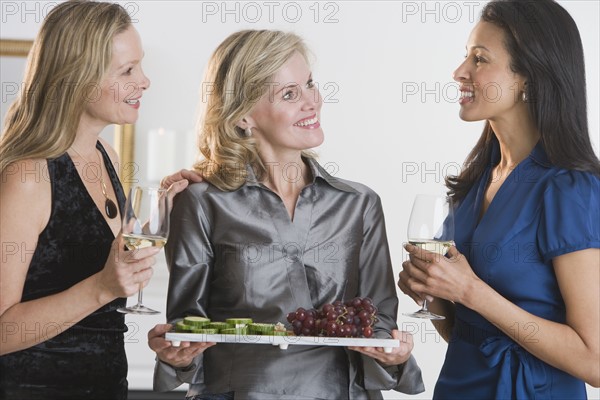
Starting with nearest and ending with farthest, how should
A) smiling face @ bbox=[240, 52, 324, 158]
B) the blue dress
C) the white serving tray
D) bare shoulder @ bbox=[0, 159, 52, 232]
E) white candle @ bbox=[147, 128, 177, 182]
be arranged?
the white serving tray < bare shoulder @ bbox=[0, 159, 52, 232] < the blue dress < smiling face @ bbox=[240, 52, 324, 158] < white candle @ bbox=[147, 128, 177, 182]

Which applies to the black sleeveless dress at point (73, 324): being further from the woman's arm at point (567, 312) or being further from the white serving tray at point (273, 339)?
the woman's arm at point (567, 312)

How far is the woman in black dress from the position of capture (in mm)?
2205

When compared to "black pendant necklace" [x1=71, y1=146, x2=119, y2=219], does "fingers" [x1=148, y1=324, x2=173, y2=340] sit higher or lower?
lower

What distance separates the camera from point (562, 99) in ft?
7.89

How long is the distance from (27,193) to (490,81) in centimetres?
136

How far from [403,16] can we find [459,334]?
2635 millimetres

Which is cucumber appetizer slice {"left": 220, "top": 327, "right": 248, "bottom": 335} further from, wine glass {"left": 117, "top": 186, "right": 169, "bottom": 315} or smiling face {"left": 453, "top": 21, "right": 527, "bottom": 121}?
smiling face {"left": 453, "top": 21, "right": 527, "bottom": 121}

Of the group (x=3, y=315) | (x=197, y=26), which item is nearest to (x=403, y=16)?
(x=197, y=26)

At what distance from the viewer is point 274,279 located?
2.43 m

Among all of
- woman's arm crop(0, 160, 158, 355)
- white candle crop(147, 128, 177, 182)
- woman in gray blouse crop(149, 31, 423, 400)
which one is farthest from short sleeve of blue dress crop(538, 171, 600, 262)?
white candle crop(147, 128, 177, 182)

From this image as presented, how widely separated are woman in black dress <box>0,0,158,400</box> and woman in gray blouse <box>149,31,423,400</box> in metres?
0.20

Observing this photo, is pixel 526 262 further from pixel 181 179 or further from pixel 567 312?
pixel 181 179

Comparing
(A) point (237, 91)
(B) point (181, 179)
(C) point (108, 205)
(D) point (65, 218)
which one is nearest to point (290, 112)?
(A) point (237, 91)

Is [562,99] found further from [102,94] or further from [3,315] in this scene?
[3,315]
